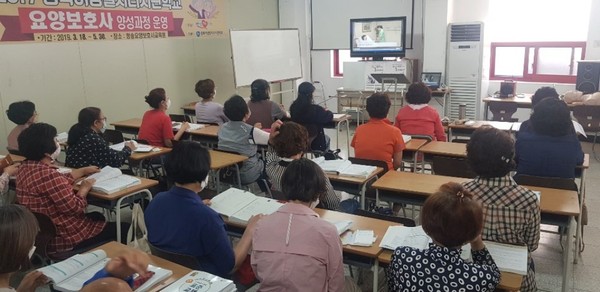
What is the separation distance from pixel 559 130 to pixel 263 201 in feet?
6.87

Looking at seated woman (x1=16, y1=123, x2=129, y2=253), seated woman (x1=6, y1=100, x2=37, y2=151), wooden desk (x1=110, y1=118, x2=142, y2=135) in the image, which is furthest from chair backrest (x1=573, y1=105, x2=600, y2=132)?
seated woman (x1=6, y1=100, x2=37, y2=151)

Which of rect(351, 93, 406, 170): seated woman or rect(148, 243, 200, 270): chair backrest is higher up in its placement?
rect(351, 93, 406, 170): seated woman

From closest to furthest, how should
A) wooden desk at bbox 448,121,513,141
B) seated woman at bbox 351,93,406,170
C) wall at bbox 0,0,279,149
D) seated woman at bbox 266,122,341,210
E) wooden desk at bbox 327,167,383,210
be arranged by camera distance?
seated woman at bbox 266,122,341,210 → wooden desk at bbox 327,167,383,210 → seated woman at bbox 351,93,406,170 → wooden desk at bbox 448,121,513,141 → wall at bbox 0,0,279,149

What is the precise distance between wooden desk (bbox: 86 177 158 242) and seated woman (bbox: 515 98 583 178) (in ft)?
8.93

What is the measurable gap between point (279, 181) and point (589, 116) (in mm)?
5367

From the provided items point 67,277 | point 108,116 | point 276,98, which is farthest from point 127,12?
point 67,277

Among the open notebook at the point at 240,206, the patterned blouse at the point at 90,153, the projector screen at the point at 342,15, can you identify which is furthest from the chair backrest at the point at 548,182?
the projector screen at the point at 342,15

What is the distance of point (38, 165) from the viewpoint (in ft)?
9.20

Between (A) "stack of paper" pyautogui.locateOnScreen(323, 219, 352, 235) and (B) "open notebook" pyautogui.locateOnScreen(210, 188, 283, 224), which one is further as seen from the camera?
(B) "open notebook" pyautogui.locateOnScreen(210, 188, 283, 224)

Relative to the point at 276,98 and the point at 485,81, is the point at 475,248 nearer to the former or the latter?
the point at 485,81

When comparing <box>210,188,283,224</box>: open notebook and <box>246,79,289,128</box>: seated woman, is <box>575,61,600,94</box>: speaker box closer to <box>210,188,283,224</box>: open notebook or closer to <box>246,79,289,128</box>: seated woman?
<box>246,79,289,128</box>: seated woman

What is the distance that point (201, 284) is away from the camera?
1831 millimetres

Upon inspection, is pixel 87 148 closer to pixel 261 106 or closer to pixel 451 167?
pixel 261 106

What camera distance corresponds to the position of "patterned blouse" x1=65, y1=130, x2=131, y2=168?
3.74 metres
